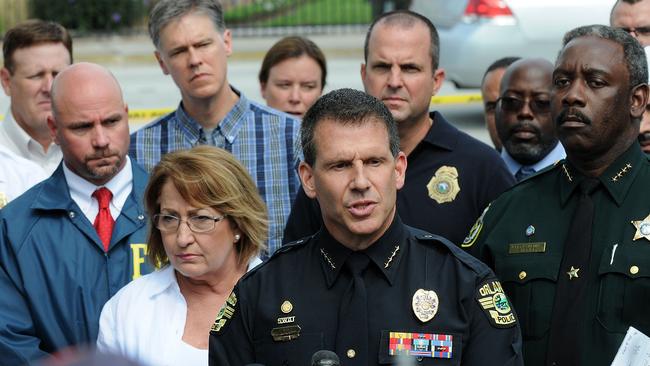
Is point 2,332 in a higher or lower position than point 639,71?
lower

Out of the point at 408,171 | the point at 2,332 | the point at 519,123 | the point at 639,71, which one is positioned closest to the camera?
the point at 639,71

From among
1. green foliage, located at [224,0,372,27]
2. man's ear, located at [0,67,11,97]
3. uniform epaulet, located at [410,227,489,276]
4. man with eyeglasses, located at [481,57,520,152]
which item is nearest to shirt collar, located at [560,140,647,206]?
uniform epaulet, located at [410,227,489,276]

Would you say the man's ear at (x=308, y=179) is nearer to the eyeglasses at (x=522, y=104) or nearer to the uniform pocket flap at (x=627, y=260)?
the uniform pocket flap at (x=627, y=260)

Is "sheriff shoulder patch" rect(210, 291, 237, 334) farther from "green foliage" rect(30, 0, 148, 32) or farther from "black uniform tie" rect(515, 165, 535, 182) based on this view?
"green foliage" rect(30, 0, 148, 32)

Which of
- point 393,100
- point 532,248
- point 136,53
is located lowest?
point 136,53

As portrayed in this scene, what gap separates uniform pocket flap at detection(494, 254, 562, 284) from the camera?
4.01m

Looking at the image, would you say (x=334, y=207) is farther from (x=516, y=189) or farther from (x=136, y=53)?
(x=136, y=53)

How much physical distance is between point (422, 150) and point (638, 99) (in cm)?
123

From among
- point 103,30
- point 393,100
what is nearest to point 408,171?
point 393,100

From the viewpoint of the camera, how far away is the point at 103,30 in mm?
24391

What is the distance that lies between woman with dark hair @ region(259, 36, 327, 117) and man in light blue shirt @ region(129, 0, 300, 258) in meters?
1.22

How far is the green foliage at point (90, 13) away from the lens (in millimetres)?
23531

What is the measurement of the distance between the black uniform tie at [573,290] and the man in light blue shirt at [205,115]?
199cm

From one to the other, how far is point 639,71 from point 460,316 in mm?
1163
